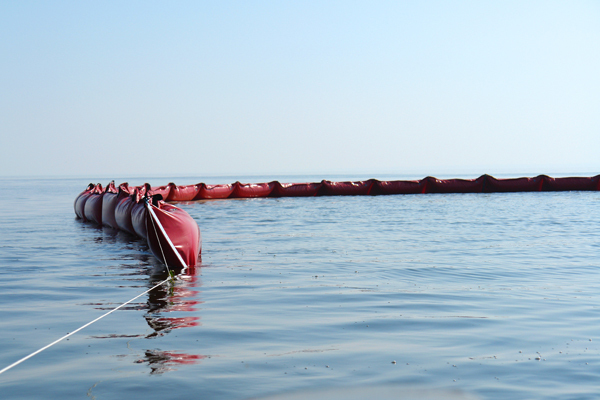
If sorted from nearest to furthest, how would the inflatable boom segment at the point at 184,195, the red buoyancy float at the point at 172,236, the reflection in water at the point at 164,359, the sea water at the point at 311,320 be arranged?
the sea water at the point at 311,320
the reflection in water at the point at 164,359
the red buoyancy float at the point at 172,236
the inflatable boom segment at the point at 184,195

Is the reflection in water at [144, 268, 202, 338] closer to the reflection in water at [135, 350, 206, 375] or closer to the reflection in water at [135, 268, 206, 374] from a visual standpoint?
the reflection in water at [135, 268, 206, 374]

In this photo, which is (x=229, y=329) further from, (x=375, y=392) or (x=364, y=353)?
(x=375, y=392)

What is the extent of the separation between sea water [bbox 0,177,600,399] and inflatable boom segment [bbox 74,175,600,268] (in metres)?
0.54

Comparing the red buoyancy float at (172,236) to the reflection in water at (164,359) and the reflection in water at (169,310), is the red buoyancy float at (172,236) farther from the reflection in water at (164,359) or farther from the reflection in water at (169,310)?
the reflection in water at (164,359)

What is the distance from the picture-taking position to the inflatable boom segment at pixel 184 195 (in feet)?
29.7

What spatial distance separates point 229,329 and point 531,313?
333 cm

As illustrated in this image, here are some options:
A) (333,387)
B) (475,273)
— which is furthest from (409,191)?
(333,387)

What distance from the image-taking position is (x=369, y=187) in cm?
3303

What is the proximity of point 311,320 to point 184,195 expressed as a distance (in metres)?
23.3

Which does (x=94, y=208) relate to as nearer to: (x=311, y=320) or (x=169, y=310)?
(x=169, y=310)

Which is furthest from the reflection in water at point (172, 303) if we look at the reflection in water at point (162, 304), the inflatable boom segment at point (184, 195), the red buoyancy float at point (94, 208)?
the red buoyancy float at point (94, 208)

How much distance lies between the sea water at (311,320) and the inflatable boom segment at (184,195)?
1.76 ft

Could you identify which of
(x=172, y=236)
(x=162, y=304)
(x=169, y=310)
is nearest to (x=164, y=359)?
(x=169, y=310)

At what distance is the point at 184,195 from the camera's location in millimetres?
28125
